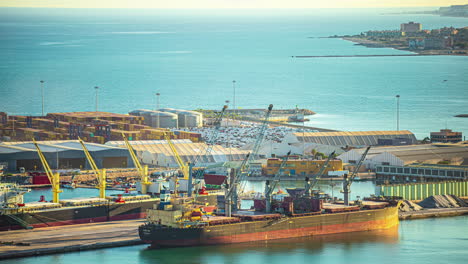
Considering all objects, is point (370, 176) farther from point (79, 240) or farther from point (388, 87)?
point (388, 87)

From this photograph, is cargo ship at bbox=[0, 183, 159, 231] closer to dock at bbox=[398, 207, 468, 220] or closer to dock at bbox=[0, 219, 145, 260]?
dock at bbox=[0, 219, 145, 260]

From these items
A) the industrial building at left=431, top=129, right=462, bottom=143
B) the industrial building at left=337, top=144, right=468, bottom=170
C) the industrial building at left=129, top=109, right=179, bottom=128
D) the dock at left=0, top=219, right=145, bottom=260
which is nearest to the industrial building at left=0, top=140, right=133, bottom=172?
the industrial building at left=337, top=144, right=468, bottom=170

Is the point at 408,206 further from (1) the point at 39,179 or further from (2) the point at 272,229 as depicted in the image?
(1) the point at 39,179

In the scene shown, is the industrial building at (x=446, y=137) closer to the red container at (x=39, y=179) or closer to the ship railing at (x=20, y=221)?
the red container at (x=39, y=179)

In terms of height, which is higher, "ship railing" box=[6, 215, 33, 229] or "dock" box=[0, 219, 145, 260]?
"ship railing" box=[6, 215, 33, 229]

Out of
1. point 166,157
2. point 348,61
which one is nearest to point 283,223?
point 166,157

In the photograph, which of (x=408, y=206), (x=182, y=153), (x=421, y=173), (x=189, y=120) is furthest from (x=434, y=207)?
(x=189, y=120)
